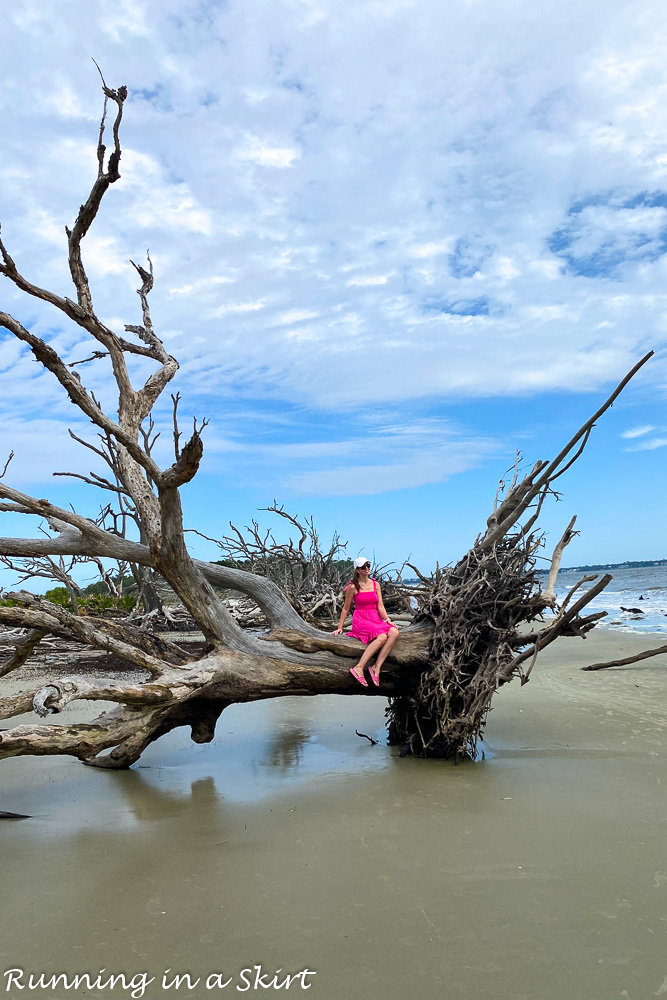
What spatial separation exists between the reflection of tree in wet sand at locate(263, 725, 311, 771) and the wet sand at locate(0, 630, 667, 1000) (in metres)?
0.05

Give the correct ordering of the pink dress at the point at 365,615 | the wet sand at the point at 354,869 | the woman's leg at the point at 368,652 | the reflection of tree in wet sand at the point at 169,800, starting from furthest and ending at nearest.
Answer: the pink dress at the point at 365,615
the woman's leg at the point at 368,652
the reflection of tree in wet sand at the point at 169,800
the wet sand at the point at 354,869

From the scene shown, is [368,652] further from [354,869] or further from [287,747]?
[354,869]

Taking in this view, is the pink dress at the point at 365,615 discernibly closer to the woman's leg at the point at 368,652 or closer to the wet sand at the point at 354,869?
the woman's leg at the point at 368,652

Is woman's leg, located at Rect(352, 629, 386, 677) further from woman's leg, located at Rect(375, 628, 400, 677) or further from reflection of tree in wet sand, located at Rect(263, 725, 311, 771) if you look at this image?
reflection of tree in wet sand, located at Rect(263, 725, 311, 771)

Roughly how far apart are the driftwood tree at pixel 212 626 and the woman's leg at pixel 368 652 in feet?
0.50

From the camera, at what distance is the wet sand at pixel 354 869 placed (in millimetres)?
2859

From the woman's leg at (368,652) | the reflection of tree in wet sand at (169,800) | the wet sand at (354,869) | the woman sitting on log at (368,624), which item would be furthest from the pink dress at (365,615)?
the reflection of tree in wet sand at (169,800)

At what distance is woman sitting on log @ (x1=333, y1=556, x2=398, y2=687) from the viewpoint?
20.1 ft

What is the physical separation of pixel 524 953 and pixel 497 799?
200cm

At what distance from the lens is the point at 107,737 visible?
5230mm

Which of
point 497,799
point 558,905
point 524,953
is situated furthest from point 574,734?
point 524,953

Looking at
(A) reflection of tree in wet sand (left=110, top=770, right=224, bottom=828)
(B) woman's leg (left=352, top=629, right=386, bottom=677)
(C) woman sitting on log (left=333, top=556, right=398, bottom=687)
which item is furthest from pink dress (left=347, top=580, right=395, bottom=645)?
(A) reflection of tree in wet sand (left=110, top=770, right=224, bottom=828)

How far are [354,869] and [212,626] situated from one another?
272cm

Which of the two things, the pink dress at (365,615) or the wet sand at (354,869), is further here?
the pink dress at (365,615)
